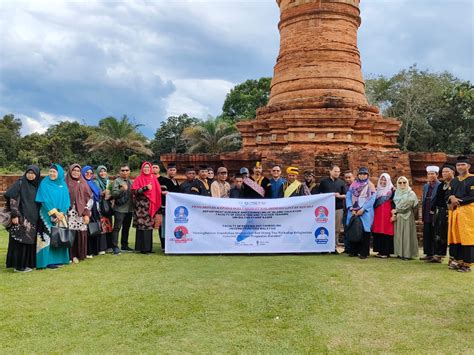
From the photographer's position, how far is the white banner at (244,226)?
21.6 feet

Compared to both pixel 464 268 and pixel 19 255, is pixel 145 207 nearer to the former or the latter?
pixel 19 255

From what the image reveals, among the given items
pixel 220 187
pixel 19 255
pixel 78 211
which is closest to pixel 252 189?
pixel 220 187

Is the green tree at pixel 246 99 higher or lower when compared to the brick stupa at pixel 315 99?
higher

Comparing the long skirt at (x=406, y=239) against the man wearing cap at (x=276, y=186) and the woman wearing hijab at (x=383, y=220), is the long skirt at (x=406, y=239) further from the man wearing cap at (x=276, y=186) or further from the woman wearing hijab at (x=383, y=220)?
the man wearing cap at (x=276, y=186)

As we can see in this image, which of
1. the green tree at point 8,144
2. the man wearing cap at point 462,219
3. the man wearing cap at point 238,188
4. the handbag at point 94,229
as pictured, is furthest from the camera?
the green tree at point 8,144

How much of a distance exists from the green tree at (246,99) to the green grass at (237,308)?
3195 cm

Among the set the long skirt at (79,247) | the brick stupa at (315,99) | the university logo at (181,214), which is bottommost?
the long skirt at (79,247)

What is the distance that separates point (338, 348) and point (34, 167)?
4.49 m

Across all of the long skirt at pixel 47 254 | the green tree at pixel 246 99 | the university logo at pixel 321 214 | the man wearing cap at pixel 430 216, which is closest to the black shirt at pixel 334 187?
the university logo at pixel 321 214

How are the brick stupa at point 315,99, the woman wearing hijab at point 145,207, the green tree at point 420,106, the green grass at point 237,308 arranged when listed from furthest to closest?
1. the green tree at point 420,106
2. the brick stupa at point 315,99
3. the woman wearing hijab at point 145,207
4. the green grass at point 237,308

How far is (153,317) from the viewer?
143 inches

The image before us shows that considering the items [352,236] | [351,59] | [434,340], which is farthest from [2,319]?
[351,59]

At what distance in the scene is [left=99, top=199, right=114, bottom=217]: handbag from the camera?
673 cm

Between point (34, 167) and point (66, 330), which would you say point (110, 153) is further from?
point (66, 330)
